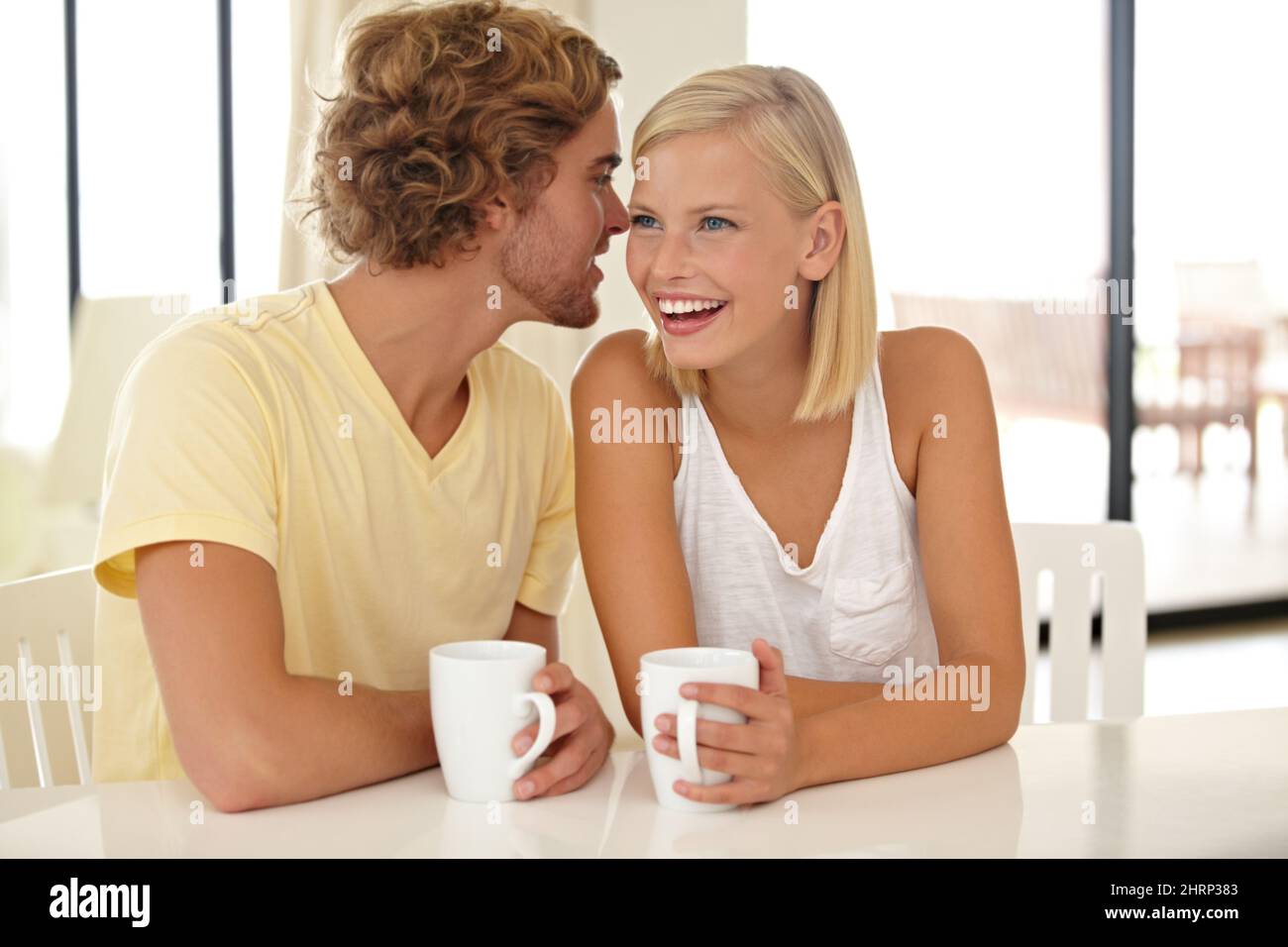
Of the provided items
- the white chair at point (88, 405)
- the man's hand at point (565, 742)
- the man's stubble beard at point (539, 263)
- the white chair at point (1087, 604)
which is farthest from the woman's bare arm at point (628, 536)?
the white chair at point (88, 405)

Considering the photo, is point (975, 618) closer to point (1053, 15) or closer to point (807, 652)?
point (807, 652)

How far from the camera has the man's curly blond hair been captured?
4.75 feet

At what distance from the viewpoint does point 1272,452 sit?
4.70 meters

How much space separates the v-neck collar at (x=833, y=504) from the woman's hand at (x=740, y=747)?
18.6 inches

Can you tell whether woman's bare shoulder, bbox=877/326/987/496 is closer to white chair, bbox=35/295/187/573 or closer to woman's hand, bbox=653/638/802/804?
woman's hand, bbox=653/638/802/804

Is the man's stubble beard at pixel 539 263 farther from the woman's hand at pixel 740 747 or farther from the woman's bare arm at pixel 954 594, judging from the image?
the woman's hand at pixel 740 747

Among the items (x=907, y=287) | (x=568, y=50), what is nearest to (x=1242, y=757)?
(x=568, y=50)

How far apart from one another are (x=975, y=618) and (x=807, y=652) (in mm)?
238

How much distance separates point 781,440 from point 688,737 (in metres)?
0.63

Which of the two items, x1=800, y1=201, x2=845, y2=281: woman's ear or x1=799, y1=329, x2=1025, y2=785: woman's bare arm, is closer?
x1=799, y1=329, x2=1025, y2=785: woman's bare arm

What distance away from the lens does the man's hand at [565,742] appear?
0.99m

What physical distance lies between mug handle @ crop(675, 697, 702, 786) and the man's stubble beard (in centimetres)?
69

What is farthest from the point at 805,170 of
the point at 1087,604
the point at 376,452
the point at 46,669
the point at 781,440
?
the point at 46,669

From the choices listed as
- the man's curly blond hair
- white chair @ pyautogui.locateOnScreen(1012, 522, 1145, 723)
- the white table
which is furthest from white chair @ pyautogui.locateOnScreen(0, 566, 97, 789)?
white chair @ pyautogui.locateOnScreen(1012, 522, 1145, 723)
